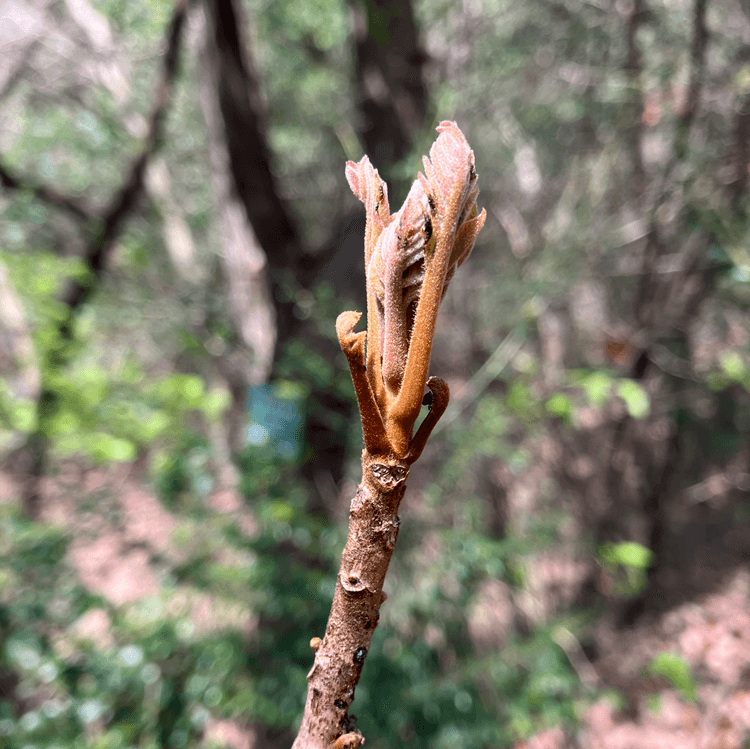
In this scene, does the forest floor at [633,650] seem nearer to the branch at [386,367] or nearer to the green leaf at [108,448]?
the green leaf at [108,448]

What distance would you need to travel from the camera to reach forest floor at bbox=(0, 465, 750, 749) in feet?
9.37

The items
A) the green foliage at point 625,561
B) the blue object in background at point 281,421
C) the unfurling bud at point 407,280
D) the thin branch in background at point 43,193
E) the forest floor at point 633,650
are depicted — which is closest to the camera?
the unfurling bud at point 407,280

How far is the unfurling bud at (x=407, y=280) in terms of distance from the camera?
0.39 metres

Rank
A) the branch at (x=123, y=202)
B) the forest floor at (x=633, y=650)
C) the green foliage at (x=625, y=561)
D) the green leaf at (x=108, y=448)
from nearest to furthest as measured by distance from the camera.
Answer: the green leaf at (x=108, y=448) < the green foliage at (x=625, y=561) < the branch at (x=123, y=202) < the forest floor at (x=633, y=650)

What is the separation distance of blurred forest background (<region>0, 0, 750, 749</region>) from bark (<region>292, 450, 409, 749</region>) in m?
1.82

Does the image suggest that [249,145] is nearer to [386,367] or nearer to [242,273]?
[242,273]

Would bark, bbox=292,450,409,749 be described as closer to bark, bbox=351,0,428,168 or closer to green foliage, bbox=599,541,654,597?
green foliage, bbox=599,541,654,597

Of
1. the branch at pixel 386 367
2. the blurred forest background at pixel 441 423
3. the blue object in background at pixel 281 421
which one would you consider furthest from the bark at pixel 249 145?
the branch at pixel 386 367

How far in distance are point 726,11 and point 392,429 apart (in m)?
4.21

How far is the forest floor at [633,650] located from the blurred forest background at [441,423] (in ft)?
0.08

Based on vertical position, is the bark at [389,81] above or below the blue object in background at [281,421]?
above

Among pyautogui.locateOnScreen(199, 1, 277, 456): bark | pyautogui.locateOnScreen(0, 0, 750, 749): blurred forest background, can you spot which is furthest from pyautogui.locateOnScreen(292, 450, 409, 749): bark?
pyautogui.locateOnScreen(199, 1, 277, 456): bark

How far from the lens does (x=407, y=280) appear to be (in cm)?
42

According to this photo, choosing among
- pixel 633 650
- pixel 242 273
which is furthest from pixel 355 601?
pixel 633 650
